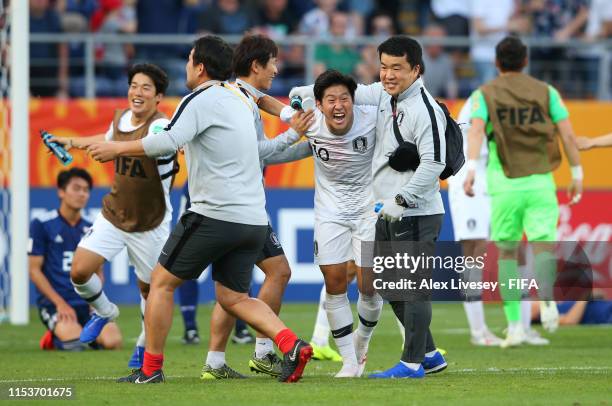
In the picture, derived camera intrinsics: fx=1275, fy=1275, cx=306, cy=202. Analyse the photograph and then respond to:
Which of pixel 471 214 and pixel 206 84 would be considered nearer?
pixel 206 84

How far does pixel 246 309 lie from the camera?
8.22 m

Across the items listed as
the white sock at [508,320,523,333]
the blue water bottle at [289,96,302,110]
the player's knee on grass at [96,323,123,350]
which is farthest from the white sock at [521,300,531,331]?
the blue water bottle at [289,96,302,110]

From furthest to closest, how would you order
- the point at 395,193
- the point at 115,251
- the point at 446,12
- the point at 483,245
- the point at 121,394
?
the point at 446,12 < the point at 483,245 < the point at 115,251 < the point at 395,193 < the point at 121,394

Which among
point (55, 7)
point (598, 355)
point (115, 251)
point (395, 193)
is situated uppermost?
point (55, 7)

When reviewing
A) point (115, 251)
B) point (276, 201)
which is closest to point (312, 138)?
point (115, 251)

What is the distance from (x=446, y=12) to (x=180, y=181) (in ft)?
18.1

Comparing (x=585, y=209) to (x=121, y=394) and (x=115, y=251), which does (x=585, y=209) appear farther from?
(x=121, y=394)

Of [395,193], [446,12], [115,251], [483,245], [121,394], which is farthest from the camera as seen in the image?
[446,12]

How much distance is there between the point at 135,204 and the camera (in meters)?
10.0

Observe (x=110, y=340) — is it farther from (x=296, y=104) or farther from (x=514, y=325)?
(x=296, y=104)

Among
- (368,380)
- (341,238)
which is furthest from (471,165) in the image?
(368,380)

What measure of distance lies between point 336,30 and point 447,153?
33.6 ft

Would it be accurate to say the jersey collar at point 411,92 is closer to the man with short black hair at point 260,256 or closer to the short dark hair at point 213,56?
the man with short black hair at point 260,256

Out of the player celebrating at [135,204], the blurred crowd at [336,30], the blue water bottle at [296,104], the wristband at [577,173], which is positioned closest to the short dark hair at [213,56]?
the blue water bottle at [296,104]
